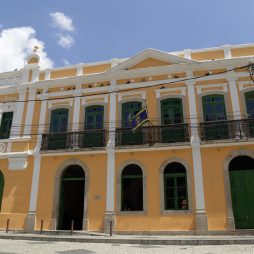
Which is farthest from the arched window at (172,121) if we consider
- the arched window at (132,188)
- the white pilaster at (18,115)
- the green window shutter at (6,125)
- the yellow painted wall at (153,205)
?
the green window shutter at (6,125)

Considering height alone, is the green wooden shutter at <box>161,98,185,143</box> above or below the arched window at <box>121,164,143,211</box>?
above

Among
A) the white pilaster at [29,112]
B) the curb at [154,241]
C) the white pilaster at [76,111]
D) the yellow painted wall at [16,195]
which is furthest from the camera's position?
the white pilaster at [29,112]

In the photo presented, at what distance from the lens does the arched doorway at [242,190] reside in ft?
40.2

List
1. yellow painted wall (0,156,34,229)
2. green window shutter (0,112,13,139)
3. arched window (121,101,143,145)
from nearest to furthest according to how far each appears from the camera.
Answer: arched window (121,101,143,145) → yellow painted wall (0,156,34,229) → green window shutter (0,112,13,139)

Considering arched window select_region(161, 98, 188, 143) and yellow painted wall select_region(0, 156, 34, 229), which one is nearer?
arched window select_region(161, 98, 188, 143)

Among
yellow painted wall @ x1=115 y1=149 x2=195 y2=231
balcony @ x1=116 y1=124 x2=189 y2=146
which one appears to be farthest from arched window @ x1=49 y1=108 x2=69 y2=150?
yellow painted wall @ x1=115 y1=149 x2=195 y2=231

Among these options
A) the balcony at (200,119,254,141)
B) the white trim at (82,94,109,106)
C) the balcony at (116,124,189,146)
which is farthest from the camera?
the white trim at (82,94,109,106)

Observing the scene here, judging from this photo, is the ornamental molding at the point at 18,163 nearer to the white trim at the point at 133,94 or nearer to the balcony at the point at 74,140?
the balcony at the point at 74,140

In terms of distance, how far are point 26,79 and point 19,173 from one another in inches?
203

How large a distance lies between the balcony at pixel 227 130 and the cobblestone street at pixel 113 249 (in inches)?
195

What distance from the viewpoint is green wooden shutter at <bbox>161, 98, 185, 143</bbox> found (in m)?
13.6

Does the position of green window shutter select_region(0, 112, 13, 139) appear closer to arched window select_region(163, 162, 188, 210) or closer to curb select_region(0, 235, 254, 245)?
curb select_region(0, 235, 254, 245)

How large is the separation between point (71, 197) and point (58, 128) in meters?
3.60

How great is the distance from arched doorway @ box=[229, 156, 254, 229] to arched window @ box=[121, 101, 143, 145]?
4190 millimetres
